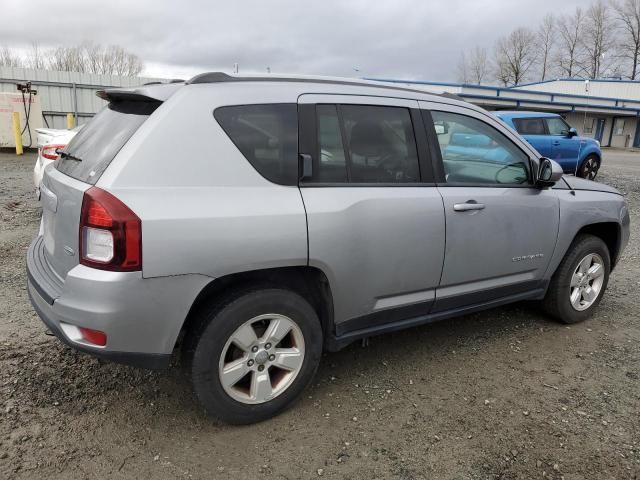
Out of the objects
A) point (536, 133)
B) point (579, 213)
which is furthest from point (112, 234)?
point (536, 133)

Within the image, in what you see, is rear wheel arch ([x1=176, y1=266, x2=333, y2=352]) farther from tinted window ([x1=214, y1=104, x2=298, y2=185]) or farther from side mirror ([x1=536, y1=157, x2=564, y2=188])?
side mirror ([x1=536, y1=157, x2=564, y2=188])

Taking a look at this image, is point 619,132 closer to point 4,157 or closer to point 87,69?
point 4,157

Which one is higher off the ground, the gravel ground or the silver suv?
the silver suv

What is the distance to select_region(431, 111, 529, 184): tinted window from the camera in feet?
11.2

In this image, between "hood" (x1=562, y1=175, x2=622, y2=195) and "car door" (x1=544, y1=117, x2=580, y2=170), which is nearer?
"hood" (x1=562, y1=175, x2=622, y2=195)

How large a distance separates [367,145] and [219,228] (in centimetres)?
111

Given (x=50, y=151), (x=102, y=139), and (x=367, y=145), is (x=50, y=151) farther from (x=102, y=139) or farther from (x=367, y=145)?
(x=367, y=145)

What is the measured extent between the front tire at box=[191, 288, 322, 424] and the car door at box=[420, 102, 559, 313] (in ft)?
3.41

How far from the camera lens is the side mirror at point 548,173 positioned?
12.0ft

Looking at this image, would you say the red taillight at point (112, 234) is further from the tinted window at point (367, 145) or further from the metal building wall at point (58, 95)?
the metal building wall at point (58, 95)

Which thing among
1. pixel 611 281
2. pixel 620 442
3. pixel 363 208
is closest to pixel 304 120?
pixel 363 208

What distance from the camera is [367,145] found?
3.06 metres

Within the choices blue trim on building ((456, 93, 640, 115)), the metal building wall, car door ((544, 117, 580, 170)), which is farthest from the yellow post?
blue trim on building ((456, 93, 640, 115))

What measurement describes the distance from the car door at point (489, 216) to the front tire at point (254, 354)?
3.41 ft
